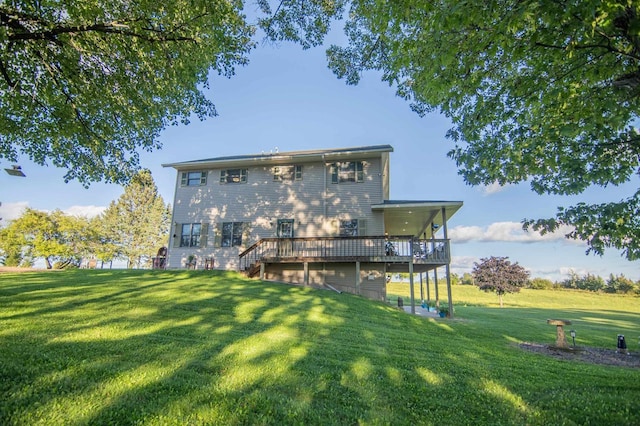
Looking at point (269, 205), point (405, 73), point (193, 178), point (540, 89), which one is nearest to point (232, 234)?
point (269, 205)

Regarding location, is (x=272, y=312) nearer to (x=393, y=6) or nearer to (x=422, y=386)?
(x=422, y=386)

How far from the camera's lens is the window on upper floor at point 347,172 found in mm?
16188

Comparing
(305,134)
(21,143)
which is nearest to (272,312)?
(21,143)

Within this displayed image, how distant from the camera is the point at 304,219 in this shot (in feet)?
53.8

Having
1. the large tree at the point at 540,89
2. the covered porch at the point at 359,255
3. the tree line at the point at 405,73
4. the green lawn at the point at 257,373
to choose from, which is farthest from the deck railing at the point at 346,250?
the large tree at the point at 540,89

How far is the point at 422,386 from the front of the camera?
3934 mm

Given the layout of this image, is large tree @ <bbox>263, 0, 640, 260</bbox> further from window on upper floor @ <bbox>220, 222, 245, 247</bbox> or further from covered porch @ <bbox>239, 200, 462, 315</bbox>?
window on upper floor @ <bbox>220, 222, 245, 247</bbox>

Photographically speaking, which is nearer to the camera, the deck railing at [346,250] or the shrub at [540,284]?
the deck railing at [346,250]

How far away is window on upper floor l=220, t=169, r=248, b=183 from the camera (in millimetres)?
17734

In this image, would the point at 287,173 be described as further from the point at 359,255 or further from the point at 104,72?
the point at 104,72

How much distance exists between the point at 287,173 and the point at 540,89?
13.7 metres

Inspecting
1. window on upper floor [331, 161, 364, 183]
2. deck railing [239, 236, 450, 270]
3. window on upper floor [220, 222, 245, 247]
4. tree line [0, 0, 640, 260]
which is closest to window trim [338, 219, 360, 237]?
deck railing [239, 236, 450, 270]

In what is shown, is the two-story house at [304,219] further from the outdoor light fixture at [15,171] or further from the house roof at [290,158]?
the outdoor light fixture at [15,171]

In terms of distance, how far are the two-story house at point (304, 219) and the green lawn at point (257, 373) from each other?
23.1 feet
